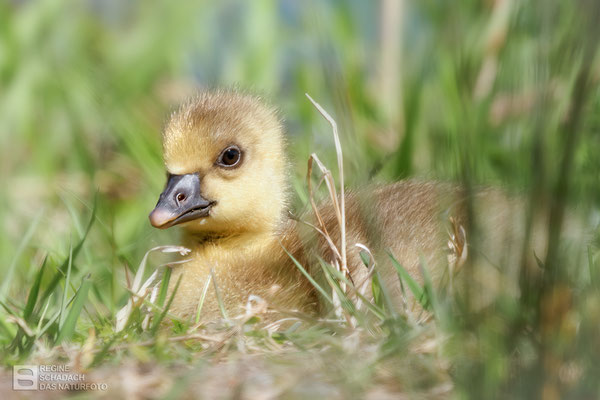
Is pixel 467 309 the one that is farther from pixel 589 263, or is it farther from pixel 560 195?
pixel 589 263

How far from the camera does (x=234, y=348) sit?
1948 millimetres

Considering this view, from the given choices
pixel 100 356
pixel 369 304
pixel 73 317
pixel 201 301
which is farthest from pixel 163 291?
pixel 369 304

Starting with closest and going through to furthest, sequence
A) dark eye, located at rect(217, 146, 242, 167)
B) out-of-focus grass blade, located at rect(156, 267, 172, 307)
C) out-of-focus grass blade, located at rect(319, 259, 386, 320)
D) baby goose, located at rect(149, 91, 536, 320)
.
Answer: out-of-focus grass blade, located at rect(319, 259, 386, 320) → out-of-focus grass blade, located at rect(156, 267, 172, 307) → baby goose, located at rect(149, 91, 536, 320) → dark eye, located at rect(217, 146, 242, 167)

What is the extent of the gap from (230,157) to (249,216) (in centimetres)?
21

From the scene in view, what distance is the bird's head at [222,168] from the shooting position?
2746 millimetres

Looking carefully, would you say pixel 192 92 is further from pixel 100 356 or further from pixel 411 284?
pixel 100 356

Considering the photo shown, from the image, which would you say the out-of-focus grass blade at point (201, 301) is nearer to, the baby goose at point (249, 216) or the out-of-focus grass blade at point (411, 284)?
the baby goose at point (249, 216)

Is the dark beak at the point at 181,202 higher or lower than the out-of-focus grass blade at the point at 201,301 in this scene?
higher

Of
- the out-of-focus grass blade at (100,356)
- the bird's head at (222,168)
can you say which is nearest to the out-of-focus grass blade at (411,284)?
the out-of-focus grass blade at (100,356)

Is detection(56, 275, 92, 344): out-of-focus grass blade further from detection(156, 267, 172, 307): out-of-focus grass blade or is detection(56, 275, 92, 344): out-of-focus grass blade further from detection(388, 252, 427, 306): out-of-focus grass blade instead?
detection(388, 252, 427, 306): out-of-focus grass blade

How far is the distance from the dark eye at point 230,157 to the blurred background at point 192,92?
9.9 inches

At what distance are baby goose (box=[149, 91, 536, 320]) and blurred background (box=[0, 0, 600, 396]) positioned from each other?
0.13 meters

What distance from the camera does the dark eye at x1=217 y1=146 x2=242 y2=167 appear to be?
9.23ft

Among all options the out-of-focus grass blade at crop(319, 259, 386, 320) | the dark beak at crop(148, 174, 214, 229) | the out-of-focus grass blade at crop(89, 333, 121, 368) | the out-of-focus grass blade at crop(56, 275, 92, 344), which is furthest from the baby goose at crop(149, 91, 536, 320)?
the out-of-focus grass blade at crop(89, 333, 121, 368)
